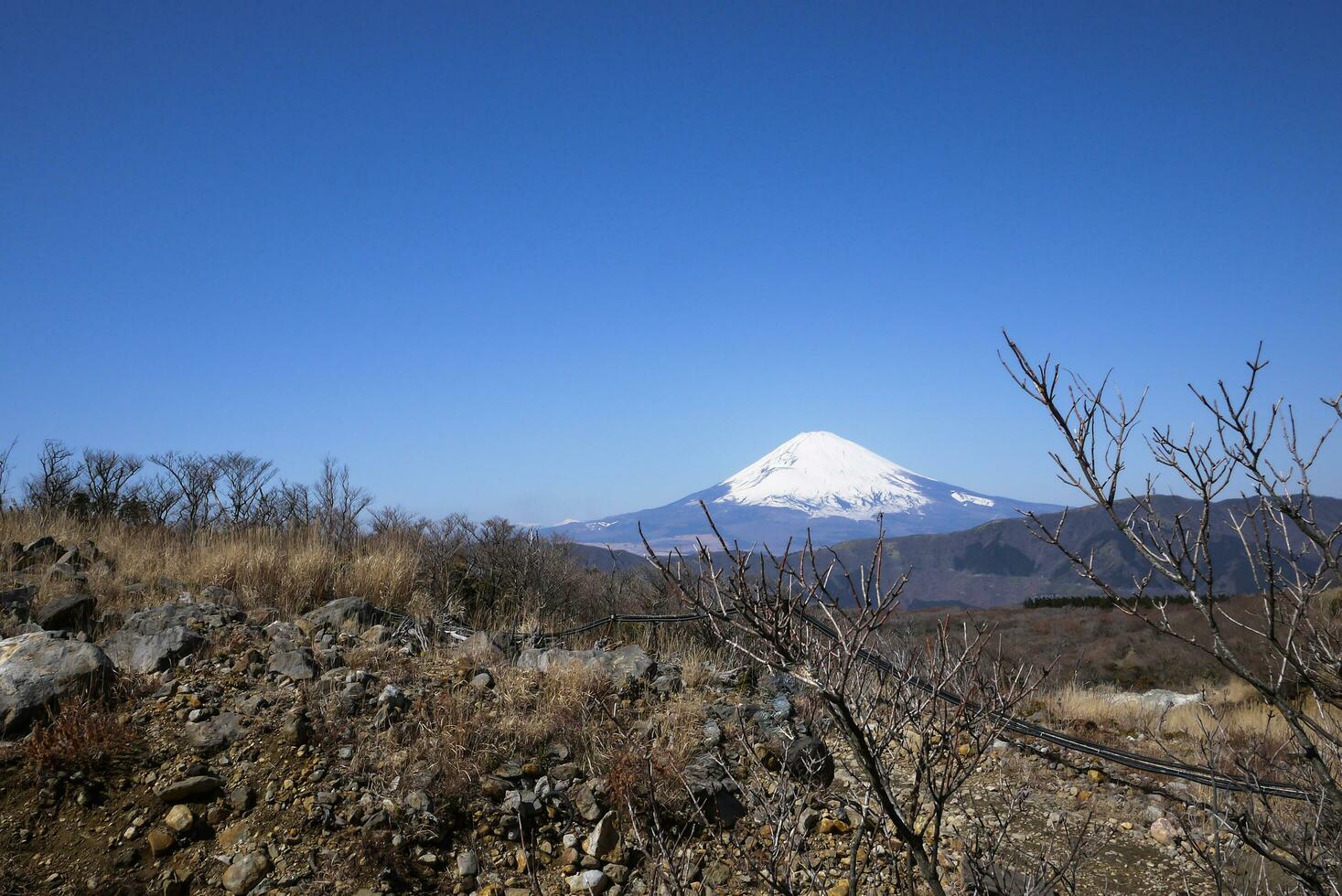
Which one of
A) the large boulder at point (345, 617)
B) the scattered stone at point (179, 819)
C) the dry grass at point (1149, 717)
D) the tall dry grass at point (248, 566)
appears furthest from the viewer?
the dry grass at point (1149, 717)

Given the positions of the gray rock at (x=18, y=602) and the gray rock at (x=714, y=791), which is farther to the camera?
the gray rock at (x=18, y=602)

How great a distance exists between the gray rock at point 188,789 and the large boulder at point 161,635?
4.47 ft

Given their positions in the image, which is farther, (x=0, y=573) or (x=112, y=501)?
(x=112, y=501)

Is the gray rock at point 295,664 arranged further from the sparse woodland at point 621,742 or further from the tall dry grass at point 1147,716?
the tall dry grass at point 1147,716

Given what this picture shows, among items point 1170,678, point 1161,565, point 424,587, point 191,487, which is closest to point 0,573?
point 424,587

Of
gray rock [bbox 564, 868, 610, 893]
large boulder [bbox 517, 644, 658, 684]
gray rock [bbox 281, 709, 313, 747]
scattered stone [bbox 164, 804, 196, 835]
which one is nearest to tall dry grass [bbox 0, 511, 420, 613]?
large boulder [bbox 517, 644, 658, 684]

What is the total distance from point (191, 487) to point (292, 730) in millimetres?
9442

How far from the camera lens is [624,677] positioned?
5.70 meters

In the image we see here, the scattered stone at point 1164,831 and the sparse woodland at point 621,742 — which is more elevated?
the sparse woodland at point 621,742

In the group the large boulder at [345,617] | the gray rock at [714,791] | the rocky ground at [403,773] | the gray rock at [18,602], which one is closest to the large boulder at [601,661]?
the rocky ground at [403,773]

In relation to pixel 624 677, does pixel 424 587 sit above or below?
above

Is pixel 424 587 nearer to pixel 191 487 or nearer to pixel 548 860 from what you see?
pixel 548 860

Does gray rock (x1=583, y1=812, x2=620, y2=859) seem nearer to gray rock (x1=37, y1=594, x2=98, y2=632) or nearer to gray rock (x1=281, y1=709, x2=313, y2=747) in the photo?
gray rock (x1=281, y1=709, x2=313, y2=747)

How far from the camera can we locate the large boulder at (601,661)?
569 centimetres
